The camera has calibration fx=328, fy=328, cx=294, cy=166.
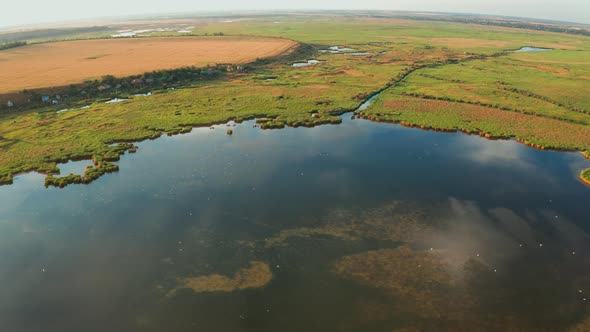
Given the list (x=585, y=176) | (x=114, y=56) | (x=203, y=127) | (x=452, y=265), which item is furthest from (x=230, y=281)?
(x=114, y=56)

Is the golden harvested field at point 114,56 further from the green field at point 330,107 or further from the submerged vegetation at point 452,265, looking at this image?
the submerged vegetation at point 452,265

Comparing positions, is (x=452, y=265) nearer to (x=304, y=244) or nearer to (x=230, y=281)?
(x=304, y=244)

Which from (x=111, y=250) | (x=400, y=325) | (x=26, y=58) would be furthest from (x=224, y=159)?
(x=26, y=58)

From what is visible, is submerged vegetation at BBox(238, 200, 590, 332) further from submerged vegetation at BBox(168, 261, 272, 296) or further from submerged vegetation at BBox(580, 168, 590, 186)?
submerged vegetation at BBox(580, 168, 590, 186)

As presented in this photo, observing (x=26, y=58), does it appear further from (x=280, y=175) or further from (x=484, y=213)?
(x=484, y=213)

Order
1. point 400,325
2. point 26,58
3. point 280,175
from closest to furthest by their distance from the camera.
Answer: point 400,325
point 280,175
point 26,58

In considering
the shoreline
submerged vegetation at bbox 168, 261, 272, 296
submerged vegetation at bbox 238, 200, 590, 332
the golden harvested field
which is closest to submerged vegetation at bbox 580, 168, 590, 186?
the shoreline

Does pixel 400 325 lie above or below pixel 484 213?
below
